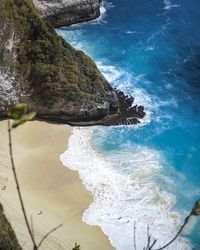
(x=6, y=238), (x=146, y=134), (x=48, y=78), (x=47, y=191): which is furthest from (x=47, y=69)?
(x=6, y=238)

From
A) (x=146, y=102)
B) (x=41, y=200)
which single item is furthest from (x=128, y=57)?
(x=41, y=200)

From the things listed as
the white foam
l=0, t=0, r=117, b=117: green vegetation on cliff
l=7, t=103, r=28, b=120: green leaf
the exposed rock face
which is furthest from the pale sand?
l=7, t=103, r=28, b=120: green leaf

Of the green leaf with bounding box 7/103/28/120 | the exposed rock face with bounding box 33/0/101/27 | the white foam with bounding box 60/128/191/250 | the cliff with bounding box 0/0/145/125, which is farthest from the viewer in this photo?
the exposed rock face with bounding box 33/0/101/27

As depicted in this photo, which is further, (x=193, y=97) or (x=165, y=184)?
(x=193, y=97)

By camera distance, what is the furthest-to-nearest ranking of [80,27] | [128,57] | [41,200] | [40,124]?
[80,27] < [128,57] < [40,124] < [41,200]

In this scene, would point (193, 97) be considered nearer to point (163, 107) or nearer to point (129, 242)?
point (163, 107)

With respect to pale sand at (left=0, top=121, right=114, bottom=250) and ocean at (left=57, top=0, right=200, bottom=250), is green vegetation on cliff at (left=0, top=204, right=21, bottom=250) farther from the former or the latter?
ocean at (left=57, top=0, right=200, bottom=250)
